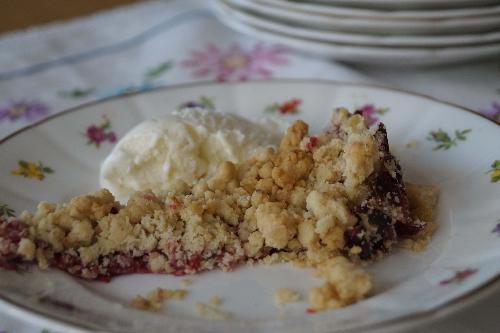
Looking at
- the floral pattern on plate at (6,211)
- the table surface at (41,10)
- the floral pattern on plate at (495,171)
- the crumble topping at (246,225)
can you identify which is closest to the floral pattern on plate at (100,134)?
the floral pattern on plate at (6,211)

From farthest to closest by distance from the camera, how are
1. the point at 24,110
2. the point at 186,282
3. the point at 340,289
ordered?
the point at 24,110 → the point at 186,282 → the point at 340,289

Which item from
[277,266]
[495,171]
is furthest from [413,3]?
[277,266]

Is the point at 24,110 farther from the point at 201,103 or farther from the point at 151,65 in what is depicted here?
the point at 201,103

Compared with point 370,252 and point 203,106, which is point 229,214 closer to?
point 370,252

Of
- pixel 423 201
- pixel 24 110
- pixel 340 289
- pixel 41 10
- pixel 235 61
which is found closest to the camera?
pixel 340 289

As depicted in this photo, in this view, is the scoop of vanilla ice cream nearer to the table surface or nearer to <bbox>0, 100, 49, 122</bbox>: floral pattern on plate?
<bbox>0, 100, 49, 122</bbox>: floral pattern on plate

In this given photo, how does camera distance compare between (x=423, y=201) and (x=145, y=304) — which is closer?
(x=145, y=304)

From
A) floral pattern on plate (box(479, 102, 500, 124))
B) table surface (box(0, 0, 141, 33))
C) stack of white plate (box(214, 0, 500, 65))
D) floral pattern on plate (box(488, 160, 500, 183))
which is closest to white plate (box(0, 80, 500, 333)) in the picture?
floral pattern on plate (box(488, 160, 500, 183))
